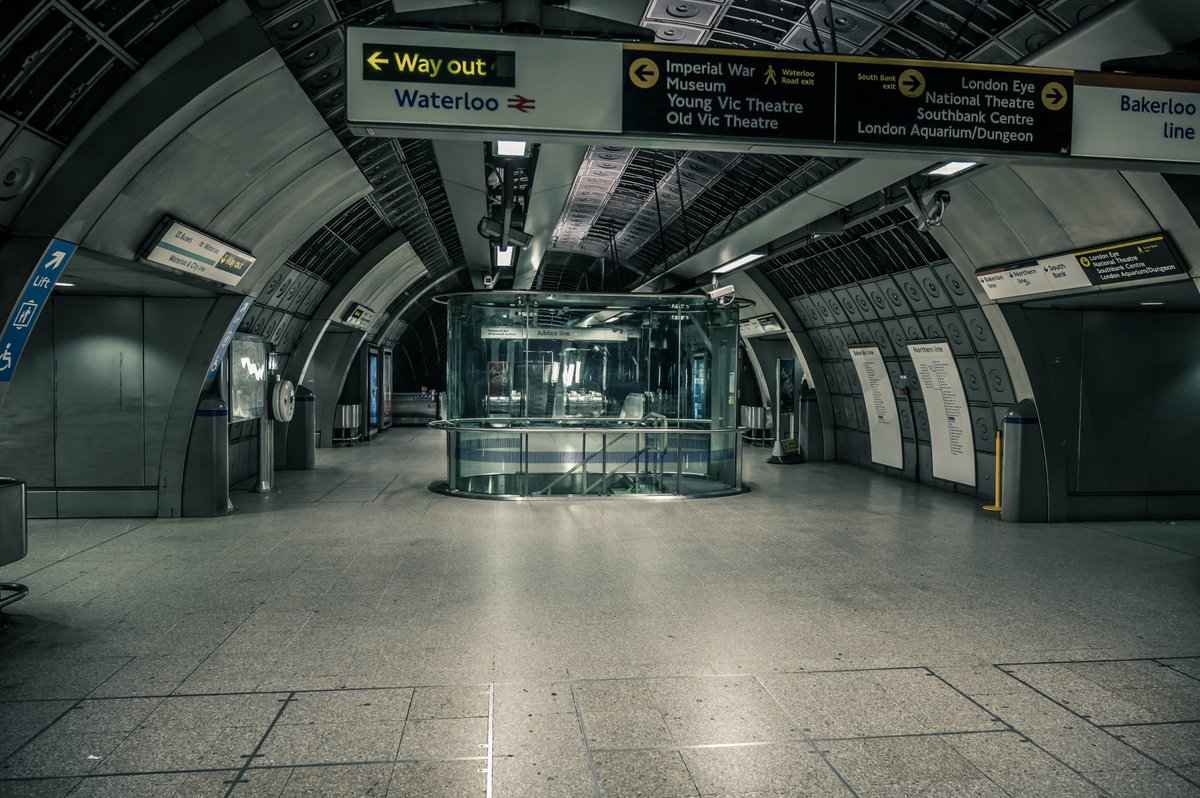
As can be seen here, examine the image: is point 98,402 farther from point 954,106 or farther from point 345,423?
point 345,423

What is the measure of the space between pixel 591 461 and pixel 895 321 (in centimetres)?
544

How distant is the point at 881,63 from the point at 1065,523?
7585mm

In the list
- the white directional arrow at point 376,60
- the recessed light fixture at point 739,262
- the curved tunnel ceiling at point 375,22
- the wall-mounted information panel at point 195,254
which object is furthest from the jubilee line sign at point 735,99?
the recessed light fixture at point 739,262

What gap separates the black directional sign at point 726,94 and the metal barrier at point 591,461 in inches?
289

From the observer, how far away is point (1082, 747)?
3.52m

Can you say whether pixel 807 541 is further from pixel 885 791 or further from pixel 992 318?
pixel 885 791

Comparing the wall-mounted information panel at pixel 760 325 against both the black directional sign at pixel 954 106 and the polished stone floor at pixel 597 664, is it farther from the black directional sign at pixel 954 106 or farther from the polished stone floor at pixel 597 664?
the black directional sign at pixel 954 106

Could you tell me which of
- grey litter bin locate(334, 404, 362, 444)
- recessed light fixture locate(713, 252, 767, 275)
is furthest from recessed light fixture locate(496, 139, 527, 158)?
grey litter bin locate(334, 404, 362, 444)

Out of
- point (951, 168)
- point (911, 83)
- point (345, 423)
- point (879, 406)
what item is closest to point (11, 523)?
point (911, 83)

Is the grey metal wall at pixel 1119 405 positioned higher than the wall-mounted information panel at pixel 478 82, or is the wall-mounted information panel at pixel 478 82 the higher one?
the wall-mounted information panel at pixel 478 82

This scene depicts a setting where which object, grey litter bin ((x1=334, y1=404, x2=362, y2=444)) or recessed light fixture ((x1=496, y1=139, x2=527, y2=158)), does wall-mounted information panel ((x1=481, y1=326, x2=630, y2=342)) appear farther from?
grey litter bin ((x1=334, y1=404, x2=362, y2=444))

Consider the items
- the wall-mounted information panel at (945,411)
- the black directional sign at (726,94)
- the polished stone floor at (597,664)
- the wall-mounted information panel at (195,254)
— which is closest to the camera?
the polished stone floor at (597,664)

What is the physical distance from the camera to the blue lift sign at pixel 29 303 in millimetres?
5301

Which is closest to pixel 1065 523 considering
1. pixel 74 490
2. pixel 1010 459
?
pixel 1010 459
